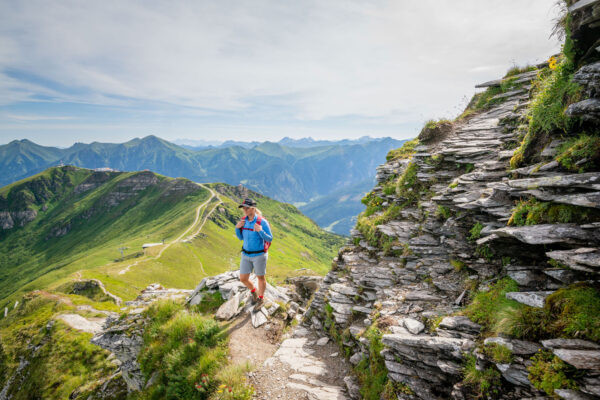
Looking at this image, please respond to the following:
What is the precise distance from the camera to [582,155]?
245 inches

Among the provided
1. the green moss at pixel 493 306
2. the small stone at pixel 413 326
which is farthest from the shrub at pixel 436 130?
the small stone at pixel 413 326

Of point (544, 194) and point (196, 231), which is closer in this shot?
point (544, 194)

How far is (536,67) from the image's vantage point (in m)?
16.8

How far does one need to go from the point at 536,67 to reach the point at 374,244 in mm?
16799

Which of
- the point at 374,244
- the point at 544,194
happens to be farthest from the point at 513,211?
the point at 374,244

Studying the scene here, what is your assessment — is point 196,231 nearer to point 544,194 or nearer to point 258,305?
point 258,305

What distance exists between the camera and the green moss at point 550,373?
435cm

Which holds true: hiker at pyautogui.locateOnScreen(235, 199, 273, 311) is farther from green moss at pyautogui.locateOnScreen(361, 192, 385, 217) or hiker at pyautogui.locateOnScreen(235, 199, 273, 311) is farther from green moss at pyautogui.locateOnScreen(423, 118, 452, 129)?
green moss at pyautogui.locateOnScreen(423, 118, 452, 129)

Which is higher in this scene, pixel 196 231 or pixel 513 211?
pixel 513 211

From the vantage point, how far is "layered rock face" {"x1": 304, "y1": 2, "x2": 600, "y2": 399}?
523 centimetres

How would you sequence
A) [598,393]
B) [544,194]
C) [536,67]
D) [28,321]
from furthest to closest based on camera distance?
[28,321]
[536,67]
[544,194]
[598,393]

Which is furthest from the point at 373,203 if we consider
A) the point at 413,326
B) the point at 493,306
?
the point at 493,306

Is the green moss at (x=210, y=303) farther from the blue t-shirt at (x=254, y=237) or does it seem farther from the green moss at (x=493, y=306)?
the green moss at (x=493, y=306)

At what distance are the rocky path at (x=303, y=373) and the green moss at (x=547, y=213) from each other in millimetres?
7012
